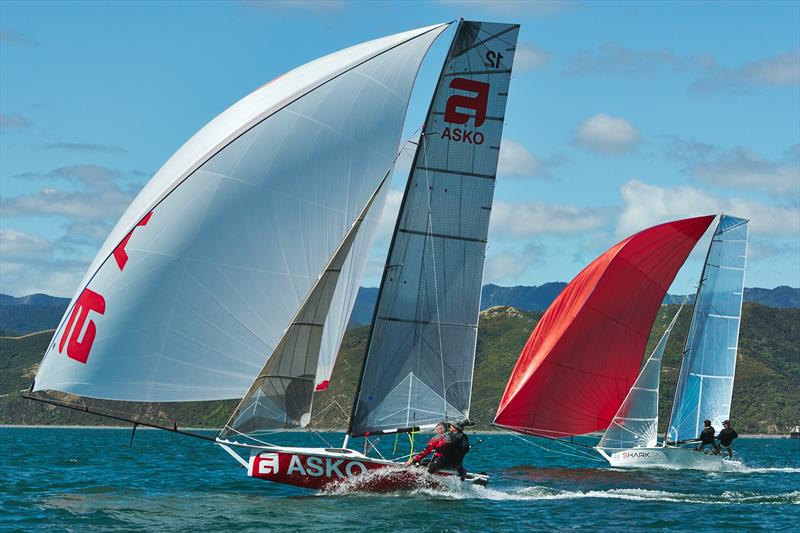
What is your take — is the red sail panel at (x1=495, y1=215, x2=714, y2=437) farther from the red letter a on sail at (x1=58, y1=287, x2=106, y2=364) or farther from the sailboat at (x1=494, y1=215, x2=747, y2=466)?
the red letter a on sail at (x1=58, y1=287, x2=106, y2=364)

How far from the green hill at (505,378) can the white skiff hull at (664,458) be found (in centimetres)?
7912

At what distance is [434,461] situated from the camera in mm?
23953

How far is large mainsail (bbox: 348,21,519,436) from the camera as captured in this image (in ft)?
78.4

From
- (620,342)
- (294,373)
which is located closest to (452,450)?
(294,373)

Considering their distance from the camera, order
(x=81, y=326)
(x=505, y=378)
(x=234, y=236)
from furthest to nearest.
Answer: (x=505, y=378) → (x=234, y=236) → (x=81, y=326)

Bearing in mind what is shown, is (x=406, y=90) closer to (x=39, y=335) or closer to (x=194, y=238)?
(x=194, y=238)

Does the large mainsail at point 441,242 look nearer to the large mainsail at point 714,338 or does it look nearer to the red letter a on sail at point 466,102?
the red letter a on sail at point 466,102

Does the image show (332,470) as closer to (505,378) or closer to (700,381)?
(700,381)

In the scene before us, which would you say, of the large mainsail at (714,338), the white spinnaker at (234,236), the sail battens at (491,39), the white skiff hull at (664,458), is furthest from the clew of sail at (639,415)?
the white spinnaker at (234,236)

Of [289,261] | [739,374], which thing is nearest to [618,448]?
[289,261]

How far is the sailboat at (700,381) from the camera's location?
36094mm

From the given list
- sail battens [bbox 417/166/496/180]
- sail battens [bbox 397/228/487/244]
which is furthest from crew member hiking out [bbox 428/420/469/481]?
sail battens [bbox 417/166/496/180]

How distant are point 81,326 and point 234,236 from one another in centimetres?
333

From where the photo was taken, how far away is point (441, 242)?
24.0 metres
